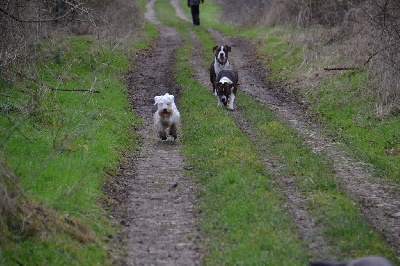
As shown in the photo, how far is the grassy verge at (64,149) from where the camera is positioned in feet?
25.2

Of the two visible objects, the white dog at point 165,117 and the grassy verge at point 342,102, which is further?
the white dog at point 165,117

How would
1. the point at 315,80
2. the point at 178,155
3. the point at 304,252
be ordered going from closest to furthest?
1. the point at 304,252
2. the point at 178,155
3. the point at 315,80

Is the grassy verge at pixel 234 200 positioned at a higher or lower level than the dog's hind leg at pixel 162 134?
higher

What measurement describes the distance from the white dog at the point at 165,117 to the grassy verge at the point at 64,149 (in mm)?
641


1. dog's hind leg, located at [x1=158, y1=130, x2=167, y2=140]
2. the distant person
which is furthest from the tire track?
the distant person

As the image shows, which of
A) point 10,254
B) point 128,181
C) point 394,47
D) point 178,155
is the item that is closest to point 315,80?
point 394,47

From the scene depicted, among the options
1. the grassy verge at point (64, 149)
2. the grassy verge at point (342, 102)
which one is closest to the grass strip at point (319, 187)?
the grassy verge at point (342, 102)

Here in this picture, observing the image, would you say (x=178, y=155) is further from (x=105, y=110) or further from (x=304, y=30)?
(x=304, y=30)

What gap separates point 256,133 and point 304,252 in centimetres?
680

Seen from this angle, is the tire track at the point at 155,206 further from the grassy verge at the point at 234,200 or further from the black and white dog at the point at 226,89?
the black and white dog at the point at 226,89

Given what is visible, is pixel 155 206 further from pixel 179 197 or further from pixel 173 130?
pixel 173 130

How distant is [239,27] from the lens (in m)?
36.2

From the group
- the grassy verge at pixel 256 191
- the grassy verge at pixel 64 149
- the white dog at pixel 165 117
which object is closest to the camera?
the grassy verge at pixel 64 149

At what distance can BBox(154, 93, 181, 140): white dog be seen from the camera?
44.7ft
